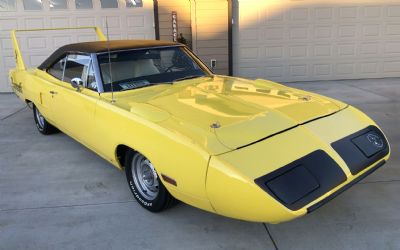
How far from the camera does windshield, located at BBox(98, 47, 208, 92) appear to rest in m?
4.01

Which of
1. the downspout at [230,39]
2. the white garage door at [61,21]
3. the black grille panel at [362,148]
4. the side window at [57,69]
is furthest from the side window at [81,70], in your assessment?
the downspout at [230,39]

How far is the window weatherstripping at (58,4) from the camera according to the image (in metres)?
9.13

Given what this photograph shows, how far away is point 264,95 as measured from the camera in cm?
366

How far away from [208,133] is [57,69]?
310 cm

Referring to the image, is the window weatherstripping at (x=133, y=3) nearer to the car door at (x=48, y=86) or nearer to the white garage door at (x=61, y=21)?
the white garage door at (x=61, y=21)

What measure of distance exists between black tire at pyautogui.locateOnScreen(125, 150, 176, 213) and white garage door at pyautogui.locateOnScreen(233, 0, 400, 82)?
684 cm

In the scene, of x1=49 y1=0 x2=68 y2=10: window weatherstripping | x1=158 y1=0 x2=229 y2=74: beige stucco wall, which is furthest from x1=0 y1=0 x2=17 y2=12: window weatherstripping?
x1=158 y1=0 x2=229 y2=74: beige stucco wall

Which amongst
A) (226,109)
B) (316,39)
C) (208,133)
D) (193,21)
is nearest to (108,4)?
(193,21)

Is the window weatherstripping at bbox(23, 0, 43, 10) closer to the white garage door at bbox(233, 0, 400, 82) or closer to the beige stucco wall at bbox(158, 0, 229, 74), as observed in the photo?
the beige stucco wall at bbox(158, 0, 229, 74)

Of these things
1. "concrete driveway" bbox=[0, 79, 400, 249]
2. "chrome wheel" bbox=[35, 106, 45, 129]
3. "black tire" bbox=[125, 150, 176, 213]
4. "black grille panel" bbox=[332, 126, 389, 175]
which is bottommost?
"concrete driveway" bbox=[0, 79, 400, 249]

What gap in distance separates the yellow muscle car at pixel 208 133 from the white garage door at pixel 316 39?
544cm

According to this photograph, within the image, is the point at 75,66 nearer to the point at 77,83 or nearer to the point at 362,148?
the point at 77,83

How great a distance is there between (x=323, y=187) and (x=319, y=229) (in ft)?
2.01

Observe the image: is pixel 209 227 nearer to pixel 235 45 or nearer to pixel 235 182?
pixel 235 182
